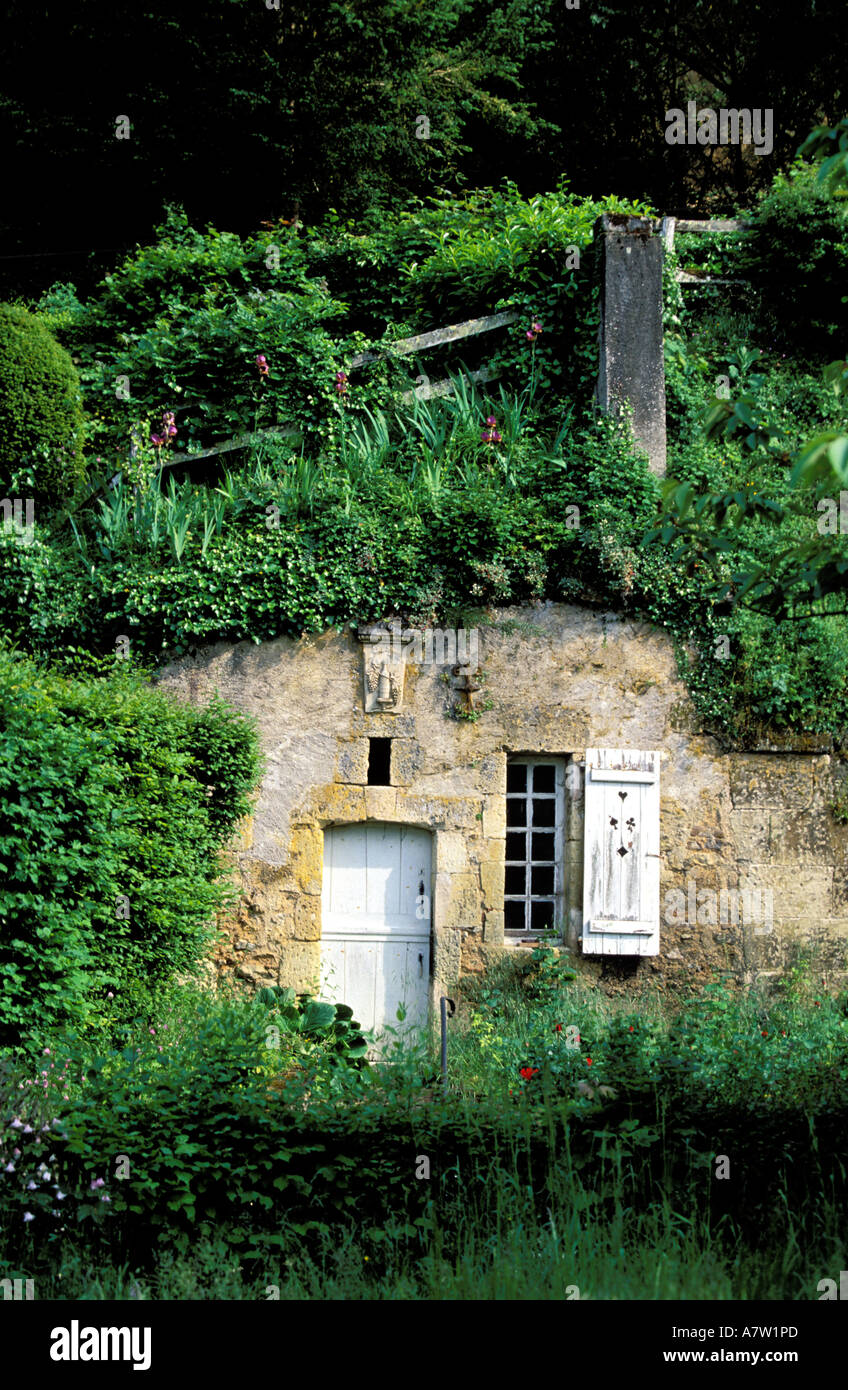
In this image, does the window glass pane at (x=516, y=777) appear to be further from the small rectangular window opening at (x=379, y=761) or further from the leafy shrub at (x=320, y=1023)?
the leafy shrub at (x=320, y=1023)

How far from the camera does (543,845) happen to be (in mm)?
9305

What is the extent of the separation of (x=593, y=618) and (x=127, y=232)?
9174 millimetres

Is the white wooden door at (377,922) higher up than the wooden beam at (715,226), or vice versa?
the wooden beam at (715,226)

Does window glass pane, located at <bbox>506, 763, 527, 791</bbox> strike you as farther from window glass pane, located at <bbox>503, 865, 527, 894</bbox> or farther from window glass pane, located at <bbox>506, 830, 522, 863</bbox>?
window glass pane, located at <bbox>503, 865, 527, 894</bbox>

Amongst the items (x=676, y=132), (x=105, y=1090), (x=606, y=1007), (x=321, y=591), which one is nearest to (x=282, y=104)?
(x=676, y=132)

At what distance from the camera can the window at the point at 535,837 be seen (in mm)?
9234

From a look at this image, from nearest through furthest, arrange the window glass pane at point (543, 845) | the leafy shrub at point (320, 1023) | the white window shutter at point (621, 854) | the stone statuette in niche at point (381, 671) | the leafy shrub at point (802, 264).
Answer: the leafy shrub at point (320, 1023)
the white window shutter at point (621, 854)
the stone statuette in niche at point (381, 671)
the window glass pane at point (543, 845)
the leafy shrub at point (802, 264)

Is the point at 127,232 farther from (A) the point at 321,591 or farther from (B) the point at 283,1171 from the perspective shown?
(B) the point at 283,1171

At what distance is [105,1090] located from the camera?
15.9 ft

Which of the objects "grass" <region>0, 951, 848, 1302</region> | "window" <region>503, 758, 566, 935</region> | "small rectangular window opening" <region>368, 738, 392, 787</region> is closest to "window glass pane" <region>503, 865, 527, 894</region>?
"window" <region>503, 758, 566, 935</region>

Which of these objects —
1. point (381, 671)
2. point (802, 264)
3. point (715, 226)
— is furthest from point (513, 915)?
point (715, 226)

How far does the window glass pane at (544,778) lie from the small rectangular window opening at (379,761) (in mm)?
1215

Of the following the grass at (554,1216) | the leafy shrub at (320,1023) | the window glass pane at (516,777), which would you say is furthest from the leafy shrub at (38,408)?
the grass at (554,1216)

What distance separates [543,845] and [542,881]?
295 mm
